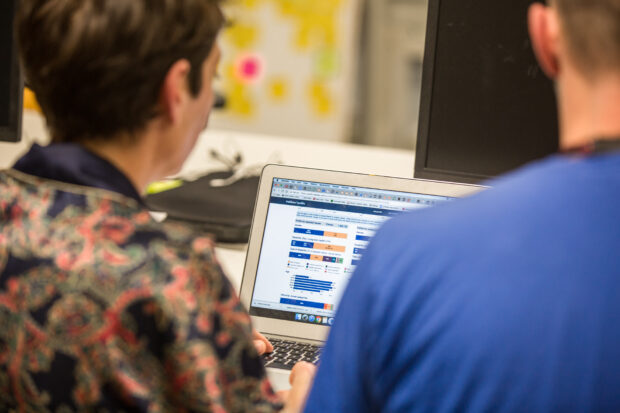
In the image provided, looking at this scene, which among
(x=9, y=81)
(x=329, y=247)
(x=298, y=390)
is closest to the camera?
(x=298, y=390)

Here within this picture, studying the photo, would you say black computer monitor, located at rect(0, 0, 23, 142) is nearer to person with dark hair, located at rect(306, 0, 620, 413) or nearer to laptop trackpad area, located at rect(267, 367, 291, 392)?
laptop trackpad area, located at rect(267, 367, 291, 392)

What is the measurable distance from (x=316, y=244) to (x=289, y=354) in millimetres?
183

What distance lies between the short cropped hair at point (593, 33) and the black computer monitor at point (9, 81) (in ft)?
4.21

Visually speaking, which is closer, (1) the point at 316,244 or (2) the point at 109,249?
(2) the point at 109,249

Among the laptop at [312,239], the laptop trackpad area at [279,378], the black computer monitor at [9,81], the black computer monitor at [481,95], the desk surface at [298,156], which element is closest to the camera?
the laptop trackpad area at [279,378]

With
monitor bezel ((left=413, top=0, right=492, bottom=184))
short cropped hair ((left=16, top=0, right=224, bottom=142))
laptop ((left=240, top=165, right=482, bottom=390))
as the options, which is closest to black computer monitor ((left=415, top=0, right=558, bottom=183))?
monitor bezel ((left=413, top=0, right=492, bottom=184))

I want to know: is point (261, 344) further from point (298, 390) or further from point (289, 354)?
point (298, 390)

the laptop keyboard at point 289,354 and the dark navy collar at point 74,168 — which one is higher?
the dark navy collar at point 74,168

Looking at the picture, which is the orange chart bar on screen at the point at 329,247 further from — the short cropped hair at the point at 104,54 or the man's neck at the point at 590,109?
the man's neck at the point at 590,109

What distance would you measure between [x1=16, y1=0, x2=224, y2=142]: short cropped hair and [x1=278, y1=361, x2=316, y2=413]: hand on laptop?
0.37 metres

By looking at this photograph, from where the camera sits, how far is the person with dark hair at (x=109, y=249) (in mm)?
721

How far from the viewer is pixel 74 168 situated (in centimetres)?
78

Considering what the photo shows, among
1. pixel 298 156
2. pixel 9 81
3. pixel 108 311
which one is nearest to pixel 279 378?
pixel 108 311

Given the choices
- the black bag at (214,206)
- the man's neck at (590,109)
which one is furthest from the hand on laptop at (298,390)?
the black bag at (214,206)
